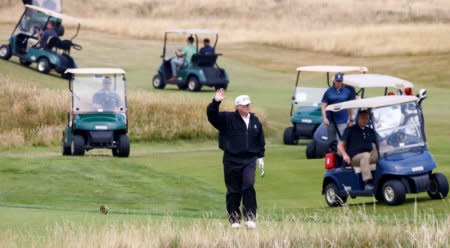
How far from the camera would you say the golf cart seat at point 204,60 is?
1556 inches

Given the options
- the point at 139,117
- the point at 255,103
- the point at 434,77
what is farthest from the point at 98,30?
the point at 139,117

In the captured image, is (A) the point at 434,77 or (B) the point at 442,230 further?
(A) the point at 434,77

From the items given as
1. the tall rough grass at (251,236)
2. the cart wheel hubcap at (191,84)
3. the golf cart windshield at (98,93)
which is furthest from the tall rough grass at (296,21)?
the tall rough grass at (251,236)

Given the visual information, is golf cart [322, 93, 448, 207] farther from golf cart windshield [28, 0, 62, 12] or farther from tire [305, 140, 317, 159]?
golf cart windshield [28, 0, 62, 12]

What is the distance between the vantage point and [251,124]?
13.9m

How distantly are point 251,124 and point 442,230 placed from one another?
252cm

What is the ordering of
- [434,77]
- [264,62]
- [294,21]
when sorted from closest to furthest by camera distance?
[434,77] → [264,62] → [294,21]

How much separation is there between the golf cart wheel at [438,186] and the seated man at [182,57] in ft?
74.1

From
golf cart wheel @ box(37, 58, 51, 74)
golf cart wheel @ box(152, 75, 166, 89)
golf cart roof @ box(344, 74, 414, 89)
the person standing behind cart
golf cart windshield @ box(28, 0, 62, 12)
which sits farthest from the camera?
golf cart windshield @ box(28, 0, 62, 12)

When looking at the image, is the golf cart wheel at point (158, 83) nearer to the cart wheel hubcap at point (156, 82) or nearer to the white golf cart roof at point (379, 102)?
the cart wheel hubcap at point (156, 82)

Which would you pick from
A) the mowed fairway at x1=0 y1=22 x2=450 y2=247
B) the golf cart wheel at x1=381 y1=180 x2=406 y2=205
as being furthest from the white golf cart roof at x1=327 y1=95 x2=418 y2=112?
the mowed fairway at x1=0 y1=22 x2=450 y2=247

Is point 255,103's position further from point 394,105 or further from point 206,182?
point 394,105

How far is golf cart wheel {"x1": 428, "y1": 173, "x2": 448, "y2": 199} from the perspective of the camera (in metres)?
17.0

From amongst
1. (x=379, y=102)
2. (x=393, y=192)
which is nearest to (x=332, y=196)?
(x=393, y=192)
